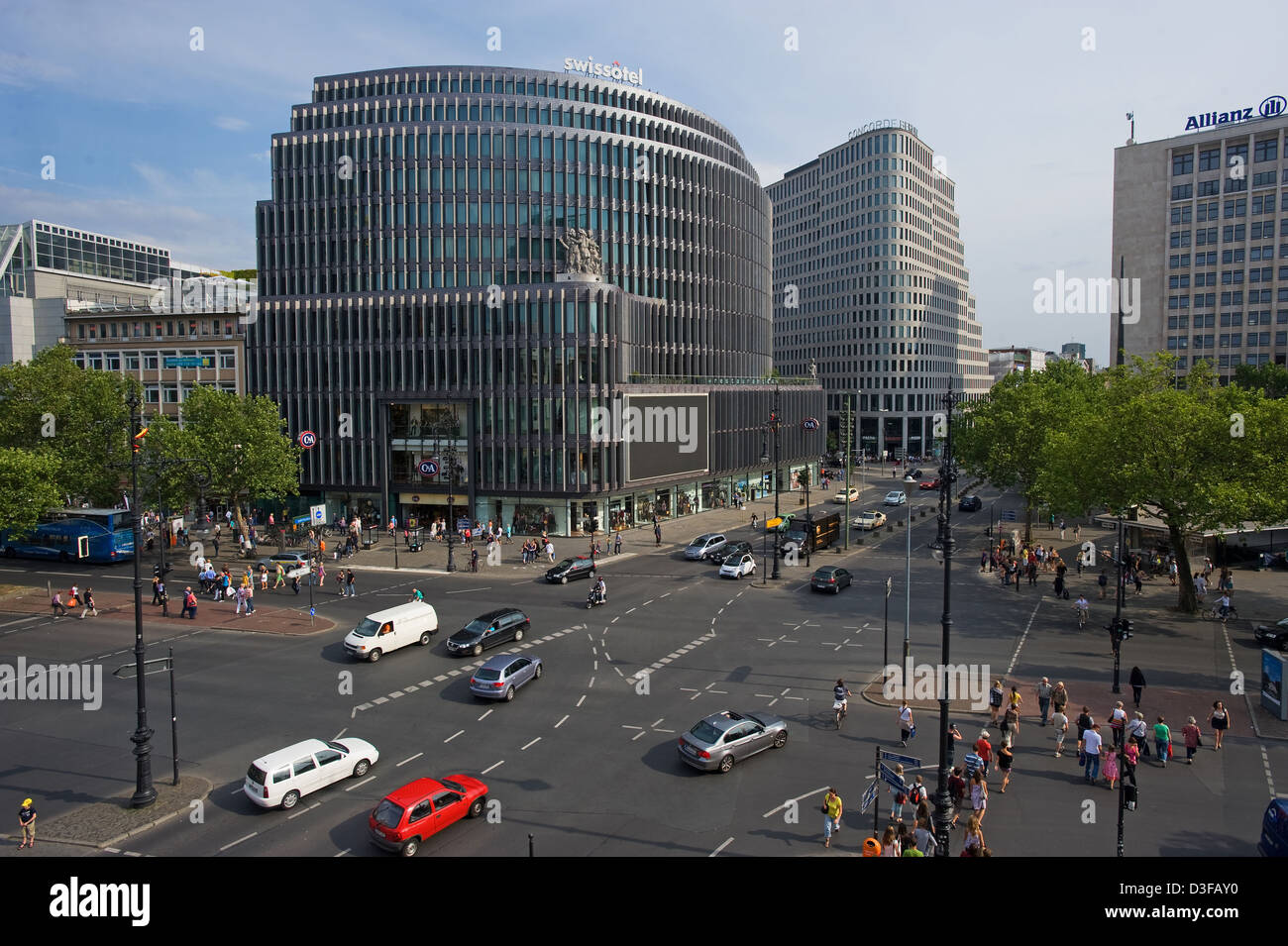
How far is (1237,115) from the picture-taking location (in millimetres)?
96938

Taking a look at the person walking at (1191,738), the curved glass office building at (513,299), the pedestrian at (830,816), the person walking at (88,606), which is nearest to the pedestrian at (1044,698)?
the person walking at (1191,738)

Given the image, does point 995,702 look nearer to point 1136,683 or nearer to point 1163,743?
point 1163,743

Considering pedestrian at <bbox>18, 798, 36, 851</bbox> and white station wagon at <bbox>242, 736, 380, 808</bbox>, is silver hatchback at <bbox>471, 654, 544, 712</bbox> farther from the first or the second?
pedestrian at <bbox>18, 798, 36, 851</bbox>

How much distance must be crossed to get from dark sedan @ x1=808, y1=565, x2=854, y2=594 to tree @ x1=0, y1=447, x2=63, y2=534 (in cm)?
4493

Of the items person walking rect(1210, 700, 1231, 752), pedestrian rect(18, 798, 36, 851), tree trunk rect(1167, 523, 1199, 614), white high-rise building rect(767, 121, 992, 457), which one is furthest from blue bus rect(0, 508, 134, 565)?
white high-rise building rect(767, 121, 992, 457)

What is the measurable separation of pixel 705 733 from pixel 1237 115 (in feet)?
375

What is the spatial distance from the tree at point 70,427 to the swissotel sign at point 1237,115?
120392mm

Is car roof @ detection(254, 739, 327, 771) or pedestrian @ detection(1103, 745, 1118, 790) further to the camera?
pedestrian @ detection(1103, 745, 1118, 790)

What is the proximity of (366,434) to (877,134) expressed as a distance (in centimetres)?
11310

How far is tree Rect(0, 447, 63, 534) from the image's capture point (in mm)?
45062

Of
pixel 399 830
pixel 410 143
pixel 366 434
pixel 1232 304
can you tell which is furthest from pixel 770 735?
pixel 1232 304

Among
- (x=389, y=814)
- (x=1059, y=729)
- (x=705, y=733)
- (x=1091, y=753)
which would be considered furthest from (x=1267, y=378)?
(x=389, y=814)

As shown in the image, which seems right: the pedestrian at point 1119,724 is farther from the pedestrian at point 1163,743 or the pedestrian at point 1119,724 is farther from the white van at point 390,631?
the white van at point 390,631
